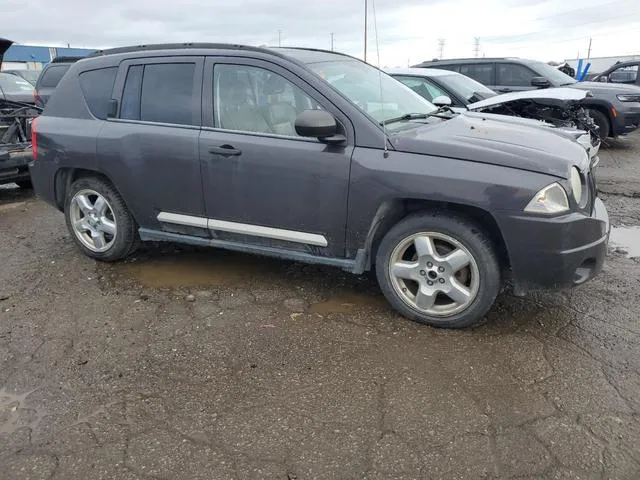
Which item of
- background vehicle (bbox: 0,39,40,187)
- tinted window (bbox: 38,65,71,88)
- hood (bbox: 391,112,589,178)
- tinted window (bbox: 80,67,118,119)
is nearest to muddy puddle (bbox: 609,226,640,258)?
hood (bbox: 391,112,589,178)

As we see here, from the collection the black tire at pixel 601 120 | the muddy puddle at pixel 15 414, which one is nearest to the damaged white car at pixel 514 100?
the black tire at pixel 601 120

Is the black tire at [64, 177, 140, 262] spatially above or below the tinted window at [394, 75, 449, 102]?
below

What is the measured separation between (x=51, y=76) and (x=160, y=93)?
803 cm

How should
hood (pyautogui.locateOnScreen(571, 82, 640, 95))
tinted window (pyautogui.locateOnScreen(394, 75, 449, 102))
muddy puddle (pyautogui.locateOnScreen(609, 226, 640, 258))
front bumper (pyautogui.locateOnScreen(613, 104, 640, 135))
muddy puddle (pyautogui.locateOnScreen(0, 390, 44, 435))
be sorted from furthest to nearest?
1. hood (pyautogui.locateOnScreen(571, 82, 640, 95))
2. front bumper (pyautogui.locateOnScreen(613, 104, 640, 135))
3. tinted window (pyautogui.locateOnScreen(394, 75, 449, 102))
4. muddy puddle (pyautogui.locateOnScreen(609, 226, 640, 258))
5. muddy puddle (pyautogui.locateOnScreen(0, 390, 44, 435))

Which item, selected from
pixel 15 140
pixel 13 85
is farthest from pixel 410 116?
pixel 13 85

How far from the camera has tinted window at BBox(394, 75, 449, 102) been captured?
8141 millimetres

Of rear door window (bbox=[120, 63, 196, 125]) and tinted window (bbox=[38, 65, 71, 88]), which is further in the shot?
tinted window (bbox=[38, 65, 71, 88])

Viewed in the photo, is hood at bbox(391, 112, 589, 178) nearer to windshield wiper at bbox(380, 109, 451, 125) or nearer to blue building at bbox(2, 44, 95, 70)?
windshield wiper at bbox(380, 109, 451, 125)

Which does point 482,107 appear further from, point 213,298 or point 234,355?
point 234,355

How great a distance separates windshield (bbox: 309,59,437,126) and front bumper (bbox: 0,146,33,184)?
193 inches

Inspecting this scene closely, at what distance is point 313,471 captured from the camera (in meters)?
2.31

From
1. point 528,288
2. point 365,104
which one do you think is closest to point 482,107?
point 365,104

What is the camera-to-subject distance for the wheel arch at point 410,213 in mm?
3354

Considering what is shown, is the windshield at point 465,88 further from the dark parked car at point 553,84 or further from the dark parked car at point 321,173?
the dark parked car at point 321,173
